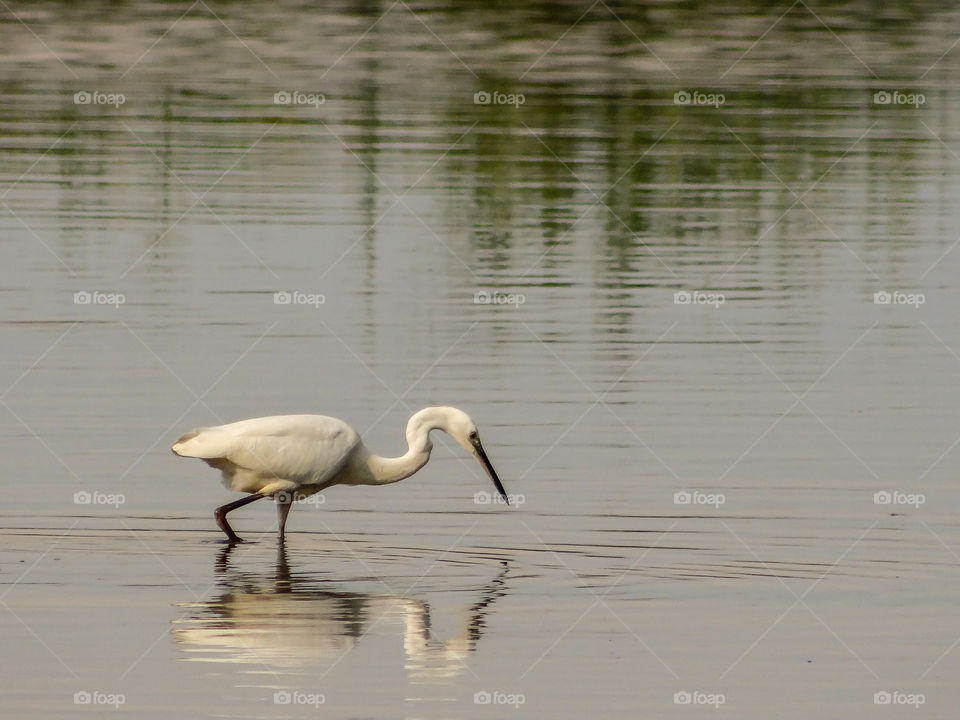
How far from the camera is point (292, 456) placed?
1262 cm

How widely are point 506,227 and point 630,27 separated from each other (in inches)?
464

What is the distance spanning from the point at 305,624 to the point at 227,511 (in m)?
2.28

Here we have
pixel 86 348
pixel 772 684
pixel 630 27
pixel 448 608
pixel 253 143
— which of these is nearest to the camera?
pixel 772 684

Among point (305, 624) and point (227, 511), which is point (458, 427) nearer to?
point (227, 511)

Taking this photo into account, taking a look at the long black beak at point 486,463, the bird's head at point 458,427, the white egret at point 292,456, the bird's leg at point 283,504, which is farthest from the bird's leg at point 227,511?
the long black beak at point 486,463

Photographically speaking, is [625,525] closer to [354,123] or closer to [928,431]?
[928,431]

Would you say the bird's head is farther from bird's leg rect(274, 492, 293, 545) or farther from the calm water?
bird's leg rect(274, 492, 293, 545)

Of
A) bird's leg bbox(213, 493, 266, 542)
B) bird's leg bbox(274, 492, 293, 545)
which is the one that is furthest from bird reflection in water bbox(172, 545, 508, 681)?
bird's leg bbox(274, 492, 293, 545)

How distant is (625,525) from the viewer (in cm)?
1241

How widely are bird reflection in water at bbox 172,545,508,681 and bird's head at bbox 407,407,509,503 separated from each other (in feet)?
4.79

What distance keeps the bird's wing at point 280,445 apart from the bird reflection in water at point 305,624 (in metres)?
1.05

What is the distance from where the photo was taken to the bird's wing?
1254cm

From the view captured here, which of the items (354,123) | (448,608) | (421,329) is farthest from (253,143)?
(448,608)

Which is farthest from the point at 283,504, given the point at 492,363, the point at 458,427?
the point at 492,363
